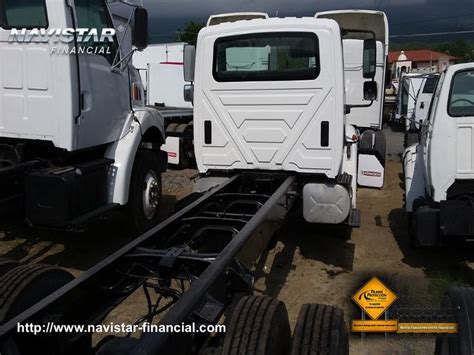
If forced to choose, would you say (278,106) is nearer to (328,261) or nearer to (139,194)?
(328,261)

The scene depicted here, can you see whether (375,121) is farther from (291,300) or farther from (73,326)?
(73,326)

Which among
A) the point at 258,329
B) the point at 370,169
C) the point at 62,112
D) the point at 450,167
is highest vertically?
the point at 62,112

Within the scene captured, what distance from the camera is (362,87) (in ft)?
27.7

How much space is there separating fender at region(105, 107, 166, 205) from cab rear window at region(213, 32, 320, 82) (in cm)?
129

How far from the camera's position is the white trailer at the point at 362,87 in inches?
347

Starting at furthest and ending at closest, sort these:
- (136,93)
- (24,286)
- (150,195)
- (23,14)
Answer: (136,93), (150,195), (23,14), (24,286)

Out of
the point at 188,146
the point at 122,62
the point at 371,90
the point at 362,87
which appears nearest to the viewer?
the point at 371,90

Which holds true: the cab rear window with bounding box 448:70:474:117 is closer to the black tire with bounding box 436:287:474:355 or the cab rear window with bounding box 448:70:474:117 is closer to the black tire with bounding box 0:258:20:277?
the black tire with bounding box 436:287:474:355

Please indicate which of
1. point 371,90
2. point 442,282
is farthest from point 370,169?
point 442,282

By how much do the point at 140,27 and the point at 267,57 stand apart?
1499mm

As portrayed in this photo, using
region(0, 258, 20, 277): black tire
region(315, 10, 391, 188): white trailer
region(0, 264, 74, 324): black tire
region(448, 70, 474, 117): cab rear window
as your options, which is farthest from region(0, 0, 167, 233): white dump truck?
region(315, 10, 391, 188): white trailer

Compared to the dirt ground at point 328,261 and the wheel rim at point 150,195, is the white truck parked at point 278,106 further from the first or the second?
the wheel rim at point 150,195

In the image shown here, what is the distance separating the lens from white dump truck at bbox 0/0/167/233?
4.88 meters

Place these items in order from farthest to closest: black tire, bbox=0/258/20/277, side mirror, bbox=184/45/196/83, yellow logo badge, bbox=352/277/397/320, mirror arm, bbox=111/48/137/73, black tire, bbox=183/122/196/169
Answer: black tire, bbox=183/122/196/169
mirror arm, bbox=111/48/137/73
side mirror, bbox=184/45/196/83
black tire, bbox=0/258/20/277
yellow logo badge, bbox=352/277/397/320
